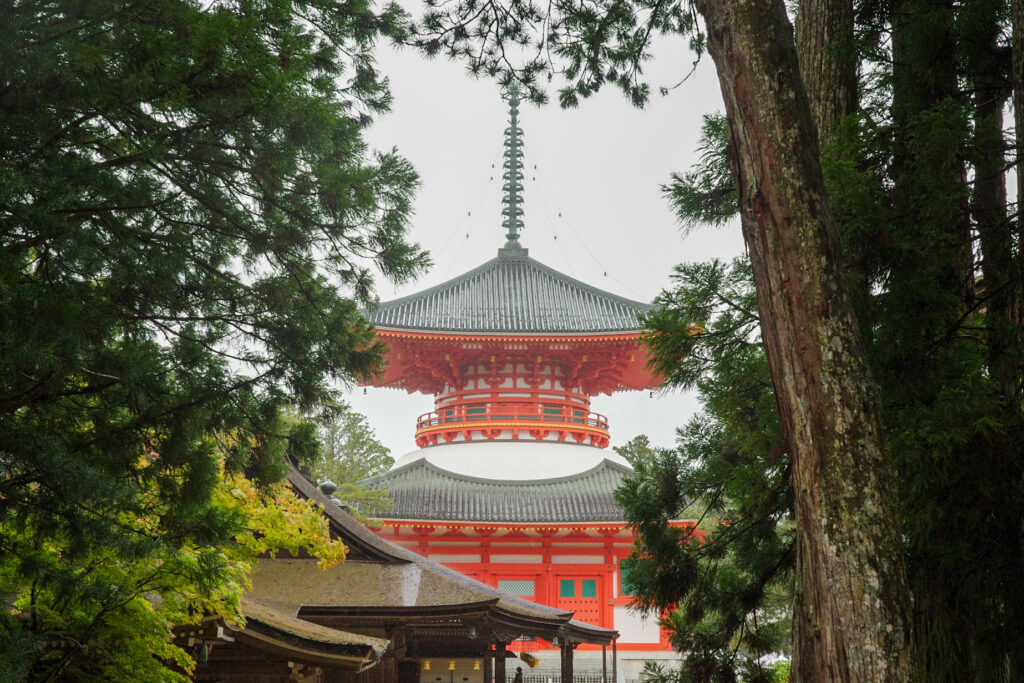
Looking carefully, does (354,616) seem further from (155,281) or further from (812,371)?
(812,371)

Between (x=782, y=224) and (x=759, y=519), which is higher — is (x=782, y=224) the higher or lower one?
the higher one

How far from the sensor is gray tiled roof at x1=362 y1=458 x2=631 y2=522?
17891 mm

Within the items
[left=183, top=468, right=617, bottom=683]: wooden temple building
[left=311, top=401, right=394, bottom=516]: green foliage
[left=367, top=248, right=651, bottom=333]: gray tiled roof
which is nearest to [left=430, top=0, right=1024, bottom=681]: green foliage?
[left=183, top=468, right=617, bottom=683]: wooden temple building

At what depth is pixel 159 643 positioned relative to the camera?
558 centimetres

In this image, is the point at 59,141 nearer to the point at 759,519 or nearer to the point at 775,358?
the point at 775,358

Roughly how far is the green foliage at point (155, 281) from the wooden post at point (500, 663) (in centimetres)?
656

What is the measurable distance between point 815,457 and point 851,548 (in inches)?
14.1

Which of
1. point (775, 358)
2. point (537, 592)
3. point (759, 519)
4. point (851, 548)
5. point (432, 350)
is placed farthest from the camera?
point (432, 350)

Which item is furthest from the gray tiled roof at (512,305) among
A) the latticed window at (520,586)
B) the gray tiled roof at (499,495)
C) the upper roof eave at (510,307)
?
the latticed window at (520,586)

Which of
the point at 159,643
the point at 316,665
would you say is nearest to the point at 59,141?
the point at 159,643

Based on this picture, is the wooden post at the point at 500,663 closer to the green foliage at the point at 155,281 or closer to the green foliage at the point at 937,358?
the green foliage at the point at 155,281

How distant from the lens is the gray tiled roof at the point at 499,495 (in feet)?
58.7

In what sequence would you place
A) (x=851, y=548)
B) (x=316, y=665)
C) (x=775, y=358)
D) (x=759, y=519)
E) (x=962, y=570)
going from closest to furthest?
(x=851, y=548)
(x=775, y=358)
(x=962, y=570)
(x=759, y=519)
(x=316, y=665)

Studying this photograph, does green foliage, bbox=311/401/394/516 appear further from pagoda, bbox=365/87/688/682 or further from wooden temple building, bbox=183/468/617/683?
wooden temple building, bbox=183/468/617/683
